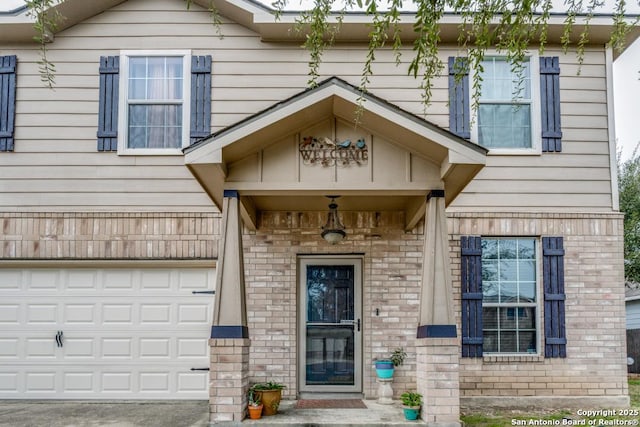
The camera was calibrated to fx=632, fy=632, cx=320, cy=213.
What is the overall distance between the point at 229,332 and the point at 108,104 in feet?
13.9

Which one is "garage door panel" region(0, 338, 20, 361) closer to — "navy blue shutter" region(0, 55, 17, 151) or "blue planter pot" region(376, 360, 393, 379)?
"navy blue shutter" region(0, 55, 17, 151)

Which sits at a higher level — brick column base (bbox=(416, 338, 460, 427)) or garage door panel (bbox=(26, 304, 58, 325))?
garage door panel (bbox=(26, 304, 58, 325))

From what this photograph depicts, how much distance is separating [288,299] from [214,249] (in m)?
1.23

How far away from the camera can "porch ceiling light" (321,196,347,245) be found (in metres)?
7.92

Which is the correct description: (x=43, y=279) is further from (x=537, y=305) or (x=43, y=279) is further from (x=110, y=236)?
(x=537, y=305)

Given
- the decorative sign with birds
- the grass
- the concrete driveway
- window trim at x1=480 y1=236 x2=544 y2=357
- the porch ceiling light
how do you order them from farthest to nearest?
window trim at x1=480 y1=236 x2=544 y2=357 → the porch ceiling light → the grass → the concrete driveway → the decorative sign with birds

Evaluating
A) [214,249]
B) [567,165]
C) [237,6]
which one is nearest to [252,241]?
[214,249]

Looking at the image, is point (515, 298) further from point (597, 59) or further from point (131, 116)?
point (131, 116)

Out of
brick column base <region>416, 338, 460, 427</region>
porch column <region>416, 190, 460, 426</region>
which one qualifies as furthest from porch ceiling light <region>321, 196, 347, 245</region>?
brick column base <region>416, 338, 460, 427</region>

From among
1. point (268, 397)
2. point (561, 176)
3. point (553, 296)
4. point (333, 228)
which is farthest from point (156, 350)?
point (561, 176)

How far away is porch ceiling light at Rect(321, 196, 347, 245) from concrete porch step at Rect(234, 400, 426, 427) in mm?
2076

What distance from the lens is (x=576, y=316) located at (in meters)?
8.64

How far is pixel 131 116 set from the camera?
8984 millimetres

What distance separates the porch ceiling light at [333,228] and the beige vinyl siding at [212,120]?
1861mm
